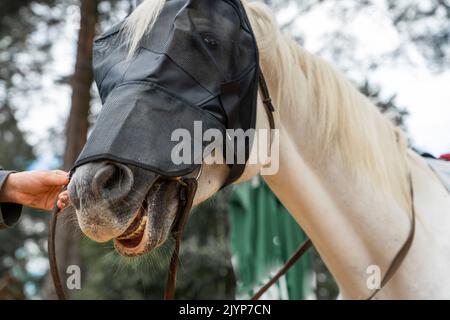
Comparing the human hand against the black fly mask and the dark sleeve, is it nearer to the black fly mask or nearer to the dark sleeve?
the dark sleeve

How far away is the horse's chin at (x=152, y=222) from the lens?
175 cm

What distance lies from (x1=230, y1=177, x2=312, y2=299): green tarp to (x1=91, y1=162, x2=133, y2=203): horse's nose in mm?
2301

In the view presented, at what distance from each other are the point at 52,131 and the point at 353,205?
680cm

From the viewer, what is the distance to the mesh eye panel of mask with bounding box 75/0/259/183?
1.75m

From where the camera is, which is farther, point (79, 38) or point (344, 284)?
point (79, 38)

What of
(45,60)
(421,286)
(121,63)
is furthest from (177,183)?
(45,60)

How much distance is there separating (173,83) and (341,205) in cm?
81

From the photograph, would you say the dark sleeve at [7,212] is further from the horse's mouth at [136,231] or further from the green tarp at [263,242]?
the green tarp at [263,242]

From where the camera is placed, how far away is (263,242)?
427 cm

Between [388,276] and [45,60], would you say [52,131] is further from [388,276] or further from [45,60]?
[388,276]

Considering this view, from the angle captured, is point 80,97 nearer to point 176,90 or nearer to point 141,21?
point 141,21

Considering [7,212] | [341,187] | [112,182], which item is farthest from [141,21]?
[341,187]

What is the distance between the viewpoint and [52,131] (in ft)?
27.8

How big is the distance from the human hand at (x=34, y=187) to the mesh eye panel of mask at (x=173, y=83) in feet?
0.97
